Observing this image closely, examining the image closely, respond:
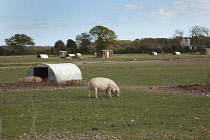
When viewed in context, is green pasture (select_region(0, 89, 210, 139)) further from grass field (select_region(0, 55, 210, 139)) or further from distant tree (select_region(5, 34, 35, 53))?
distant tree (select_region(5, 34, 35, 53))

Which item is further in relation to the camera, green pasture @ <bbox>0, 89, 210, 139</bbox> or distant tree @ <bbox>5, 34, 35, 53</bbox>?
distant tree @ <bbox>5, 34, 35, 53</bbox>

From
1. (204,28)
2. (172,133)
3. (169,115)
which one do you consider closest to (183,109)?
(169,115)

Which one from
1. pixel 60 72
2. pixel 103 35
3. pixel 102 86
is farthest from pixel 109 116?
pixel 103 35

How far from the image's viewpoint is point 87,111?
13.1 metres

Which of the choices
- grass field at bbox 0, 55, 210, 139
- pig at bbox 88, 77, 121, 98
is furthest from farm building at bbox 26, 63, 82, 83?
pig at bbox 88, 77, 121, 98

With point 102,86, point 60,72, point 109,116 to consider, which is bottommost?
point 109,116

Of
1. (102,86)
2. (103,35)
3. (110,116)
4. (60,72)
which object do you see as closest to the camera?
(110,116)

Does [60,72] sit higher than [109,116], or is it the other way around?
[60,72]

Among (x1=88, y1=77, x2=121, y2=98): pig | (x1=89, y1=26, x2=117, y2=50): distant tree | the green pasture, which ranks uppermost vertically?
(x1=89, y1=26, x2=117, y2=50): distant tree

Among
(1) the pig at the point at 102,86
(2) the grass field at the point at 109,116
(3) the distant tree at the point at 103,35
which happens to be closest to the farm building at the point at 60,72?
(2) the grass field at the point at 109,116

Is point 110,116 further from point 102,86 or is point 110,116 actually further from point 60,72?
point 60,72

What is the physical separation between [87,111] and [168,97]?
5.78 meters

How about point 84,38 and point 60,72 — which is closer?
point 60,72

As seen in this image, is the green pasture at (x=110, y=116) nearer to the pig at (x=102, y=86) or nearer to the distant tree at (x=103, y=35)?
the pig at (x=102, y=86)
